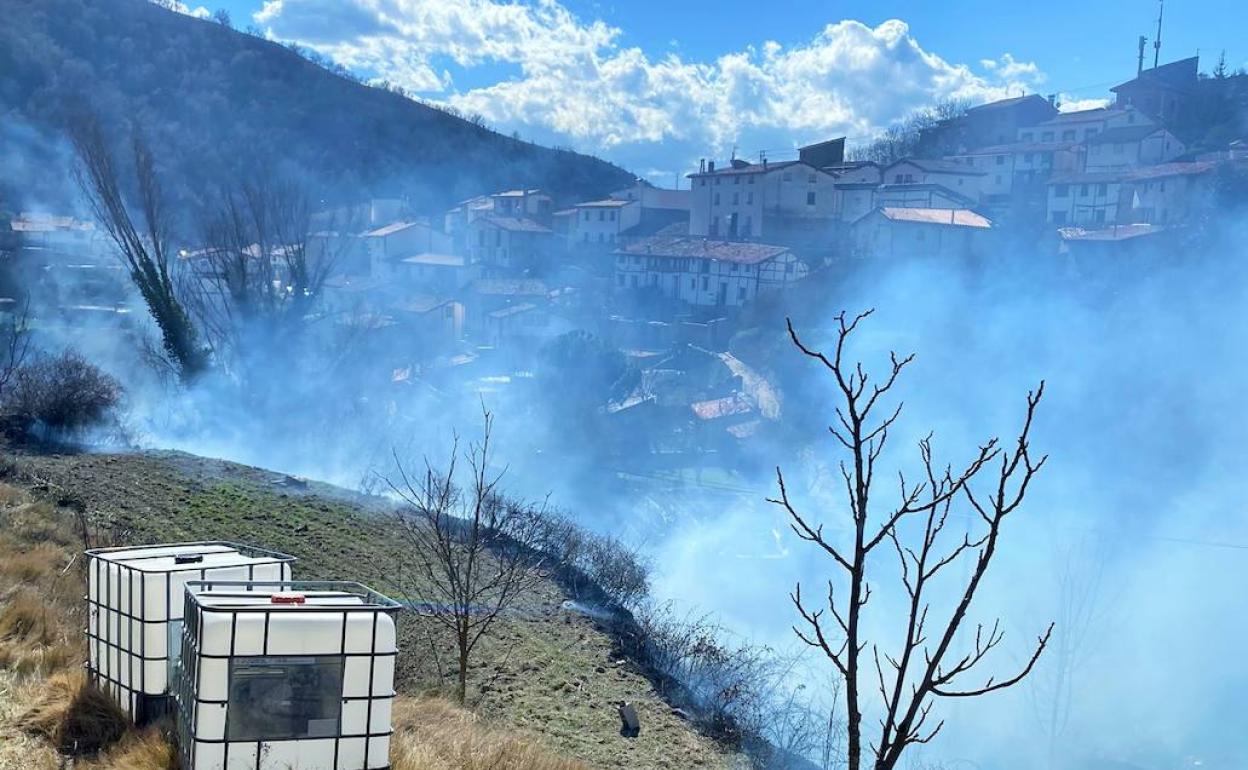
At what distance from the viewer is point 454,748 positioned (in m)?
5.58

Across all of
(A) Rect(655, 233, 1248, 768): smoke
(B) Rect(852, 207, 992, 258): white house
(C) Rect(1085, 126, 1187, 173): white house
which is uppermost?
(C) Rect(1085, 126, 1187, 173): white house

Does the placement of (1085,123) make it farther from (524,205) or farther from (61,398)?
(61,398)

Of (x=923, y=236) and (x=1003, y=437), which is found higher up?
(x=923, y=236)

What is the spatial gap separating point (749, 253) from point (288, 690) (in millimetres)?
32491

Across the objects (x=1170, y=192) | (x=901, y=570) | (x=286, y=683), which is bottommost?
(x=901, y=570)

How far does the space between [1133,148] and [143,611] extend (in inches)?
1659

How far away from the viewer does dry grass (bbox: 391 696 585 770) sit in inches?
204

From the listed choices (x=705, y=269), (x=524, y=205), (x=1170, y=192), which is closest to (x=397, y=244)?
(x=524, y=205)

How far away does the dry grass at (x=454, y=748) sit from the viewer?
5176mm

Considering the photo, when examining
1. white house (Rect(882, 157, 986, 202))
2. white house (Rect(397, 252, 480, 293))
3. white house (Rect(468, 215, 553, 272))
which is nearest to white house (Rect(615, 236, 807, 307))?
white house (Rect(468, 215, 553, 272))

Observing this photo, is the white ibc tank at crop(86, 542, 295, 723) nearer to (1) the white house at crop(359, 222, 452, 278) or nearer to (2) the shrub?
(2) the shrub

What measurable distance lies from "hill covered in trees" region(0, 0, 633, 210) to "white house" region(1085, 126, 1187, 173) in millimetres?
40655

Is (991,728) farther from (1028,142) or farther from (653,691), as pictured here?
(1028,142)

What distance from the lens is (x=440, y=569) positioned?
11.8m
